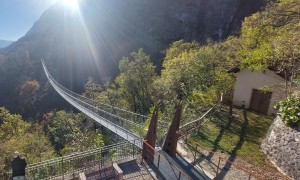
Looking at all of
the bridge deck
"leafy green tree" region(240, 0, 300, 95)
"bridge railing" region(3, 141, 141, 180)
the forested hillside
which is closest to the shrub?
"leafy green tree" region(240, 0, 300, 95)

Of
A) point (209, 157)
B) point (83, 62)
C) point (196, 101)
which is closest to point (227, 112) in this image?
point (196, 101)

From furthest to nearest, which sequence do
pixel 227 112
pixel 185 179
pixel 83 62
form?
1. pixel 83 62
2. pixel 227 112
3. pixel 185 179

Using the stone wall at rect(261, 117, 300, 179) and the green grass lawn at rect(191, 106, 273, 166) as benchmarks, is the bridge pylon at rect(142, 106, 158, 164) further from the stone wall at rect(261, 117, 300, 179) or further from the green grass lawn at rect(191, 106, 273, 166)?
the stone wall at rect(261, 117, 300, 179)

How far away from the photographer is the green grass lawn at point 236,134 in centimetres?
1036

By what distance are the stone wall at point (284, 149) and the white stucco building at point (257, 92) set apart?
6.98 meters

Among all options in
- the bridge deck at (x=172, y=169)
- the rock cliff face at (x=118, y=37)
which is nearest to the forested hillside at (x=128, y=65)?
the rock cliff face at (x=118, y=37)

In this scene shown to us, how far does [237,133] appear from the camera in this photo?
12516mm

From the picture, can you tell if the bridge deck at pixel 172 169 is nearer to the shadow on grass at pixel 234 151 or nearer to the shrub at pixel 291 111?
the shadow on grass at pixel 234 151

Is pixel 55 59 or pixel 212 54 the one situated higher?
pixel 212 54

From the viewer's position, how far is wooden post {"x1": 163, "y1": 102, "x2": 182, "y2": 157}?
28.2 feet

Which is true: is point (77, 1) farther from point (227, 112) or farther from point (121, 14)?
point (227, 112)

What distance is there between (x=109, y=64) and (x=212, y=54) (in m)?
65.9

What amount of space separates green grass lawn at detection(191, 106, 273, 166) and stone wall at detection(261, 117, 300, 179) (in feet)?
1.69

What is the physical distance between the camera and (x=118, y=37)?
331 ft
